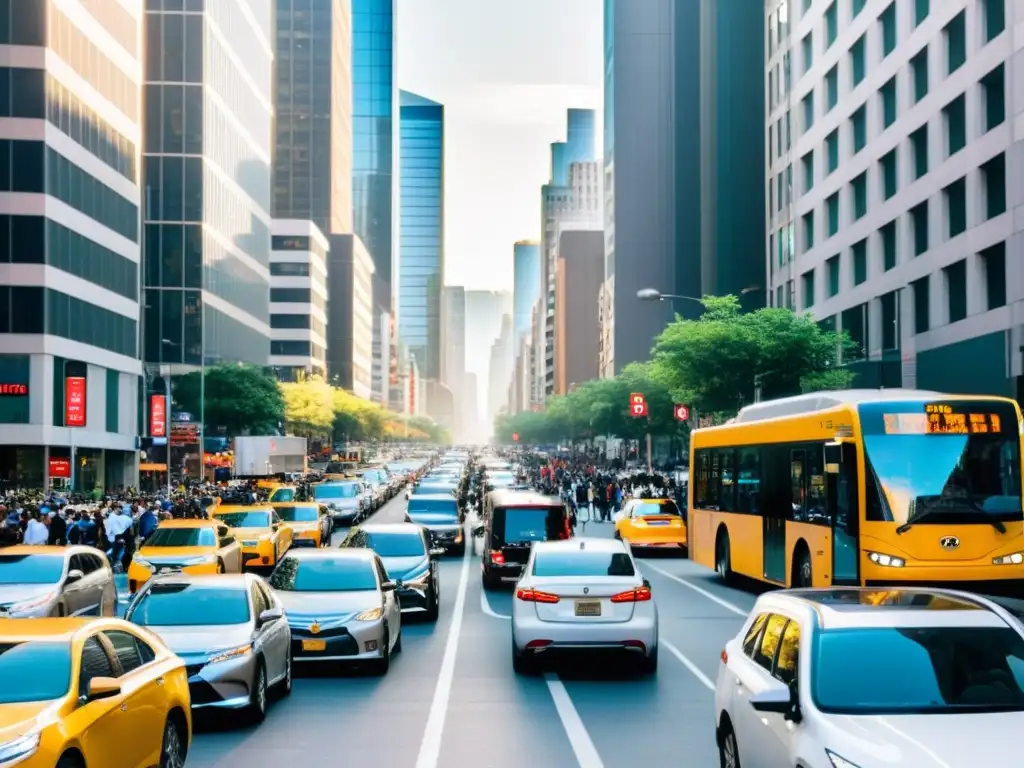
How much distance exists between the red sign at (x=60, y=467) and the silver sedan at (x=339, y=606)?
167 ft

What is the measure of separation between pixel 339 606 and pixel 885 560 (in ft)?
26.2

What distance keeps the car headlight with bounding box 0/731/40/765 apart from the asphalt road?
372 centimetres

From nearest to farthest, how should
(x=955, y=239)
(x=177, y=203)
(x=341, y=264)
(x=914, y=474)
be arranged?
1. (x=914, y=474)
2. (x=955, y=239)
3. (x=177, y=203)
4. (x=341, y=264)

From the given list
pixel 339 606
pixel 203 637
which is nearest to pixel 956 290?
pixel 339 606

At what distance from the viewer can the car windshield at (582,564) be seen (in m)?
16.4

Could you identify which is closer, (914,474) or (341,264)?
(914,474)

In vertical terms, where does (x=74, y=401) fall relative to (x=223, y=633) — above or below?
above

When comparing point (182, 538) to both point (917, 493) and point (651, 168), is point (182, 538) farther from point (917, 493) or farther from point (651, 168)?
point (651, 168)

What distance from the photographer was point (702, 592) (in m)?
27.7

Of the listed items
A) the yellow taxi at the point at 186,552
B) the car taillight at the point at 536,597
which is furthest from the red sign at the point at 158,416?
the car taillight at the point at 536,597

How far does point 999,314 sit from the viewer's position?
133 feet

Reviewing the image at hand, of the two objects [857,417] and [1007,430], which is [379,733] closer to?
[857,417]

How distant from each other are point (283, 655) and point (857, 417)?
9691mm

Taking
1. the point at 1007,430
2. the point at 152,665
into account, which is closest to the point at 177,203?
the point at 1007,430
